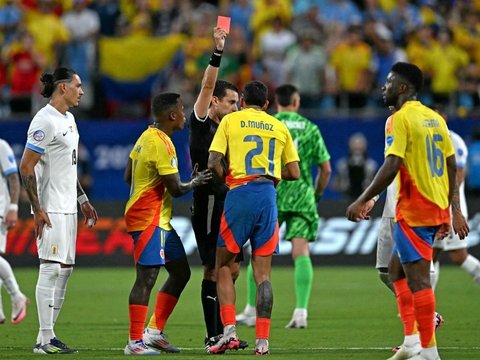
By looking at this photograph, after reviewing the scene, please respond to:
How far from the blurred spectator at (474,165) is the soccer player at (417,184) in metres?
13.2

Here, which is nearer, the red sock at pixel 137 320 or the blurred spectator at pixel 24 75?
the red sock at pixel 137 320

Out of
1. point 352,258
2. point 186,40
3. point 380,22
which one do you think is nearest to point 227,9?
point 186,40

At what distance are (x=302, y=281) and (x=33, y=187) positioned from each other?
13.5 feet

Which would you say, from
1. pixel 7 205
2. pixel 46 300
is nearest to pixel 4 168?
pixel 7 205

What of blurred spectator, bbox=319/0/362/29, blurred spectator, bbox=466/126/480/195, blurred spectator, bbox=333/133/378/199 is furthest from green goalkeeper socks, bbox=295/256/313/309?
blurred spectator, bbox=319/0/362/29

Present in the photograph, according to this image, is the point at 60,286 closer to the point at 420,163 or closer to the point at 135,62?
the point at 420,163

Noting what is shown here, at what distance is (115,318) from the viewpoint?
14133mm

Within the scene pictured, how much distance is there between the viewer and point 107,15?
25891 mm

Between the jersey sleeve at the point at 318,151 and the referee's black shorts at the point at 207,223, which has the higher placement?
the jersey sleeve at the point at 318,151

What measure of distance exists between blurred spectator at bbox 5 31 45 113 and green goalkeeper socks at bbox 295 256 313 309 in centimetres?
1182

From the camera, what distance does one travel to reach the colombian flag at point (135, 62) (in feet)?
80.3

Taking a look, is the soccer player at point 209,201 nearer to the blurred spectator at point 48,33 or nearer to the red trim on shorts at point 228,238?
the red trim on shorts at point 228,238

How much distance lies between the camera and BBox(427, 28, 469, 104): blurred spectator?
23.9 m

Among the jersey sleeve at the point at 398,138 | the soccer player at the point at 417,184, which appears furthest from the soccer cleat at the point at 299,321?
the jersey sleeve at the point at 398,138
